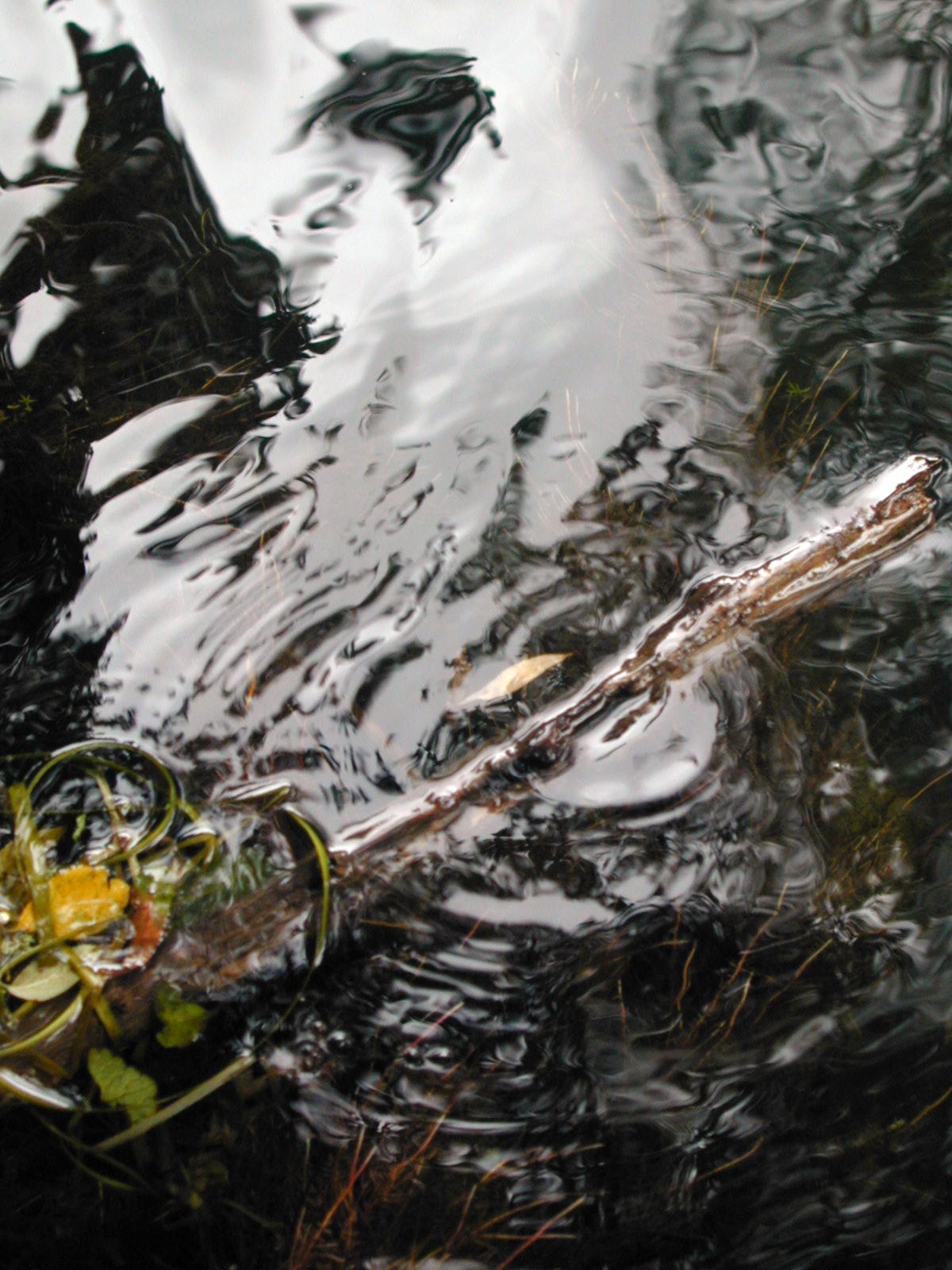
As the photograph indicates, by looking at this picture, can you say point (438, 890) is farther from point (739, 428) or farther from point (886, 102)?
point (886, 102)

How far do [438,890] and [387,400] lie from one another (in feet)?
5.24

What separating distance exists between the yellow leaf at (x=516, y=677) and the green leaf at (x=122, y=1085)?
1274 mm

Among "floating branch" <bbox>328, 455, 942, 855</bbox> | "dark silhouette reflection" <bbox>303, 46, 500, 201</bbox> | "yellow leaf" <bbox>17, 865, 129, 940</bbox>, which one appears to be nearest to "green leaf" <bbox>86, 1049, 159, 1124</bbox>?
"yellow leaf" <bbox>17, 865, 129, 940</bbox>

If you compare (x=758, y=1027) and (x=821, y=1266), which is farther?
(x=758, y=1027)

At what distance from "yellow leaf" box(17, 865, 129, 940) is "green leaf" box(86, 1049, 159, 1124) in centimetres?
30

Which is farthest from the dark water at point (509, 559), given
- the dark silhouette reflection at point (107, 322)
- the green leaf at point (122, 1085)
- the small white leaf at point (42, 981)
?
the small white leaf at point (42, 981)

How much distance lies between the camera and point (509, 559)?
2.85 metres

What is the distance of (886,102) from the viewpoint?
11.9ft

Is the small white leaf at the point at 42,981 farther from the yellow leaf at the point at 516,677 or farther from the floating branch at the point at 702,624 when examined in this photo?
the yellow leaf at the point at 516,677

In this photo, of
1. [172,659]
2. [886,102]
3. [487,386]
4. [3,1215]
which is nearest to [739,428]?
[487,386]

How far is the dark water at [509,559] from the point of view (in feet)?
7.50

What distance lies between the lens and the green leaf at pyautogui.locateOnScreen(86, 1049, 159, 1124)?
6.97 ft

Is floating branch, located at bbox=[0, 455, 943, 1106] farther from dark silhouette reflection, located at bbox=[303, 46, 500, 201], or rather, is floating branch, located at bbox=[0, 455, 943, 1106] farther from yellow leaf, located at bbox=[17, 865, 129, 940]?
dark silhouette reflection, located at bbox=[303, 46, 500, 201]

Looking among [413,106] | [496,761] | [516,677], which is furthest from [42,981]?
[413,106]
